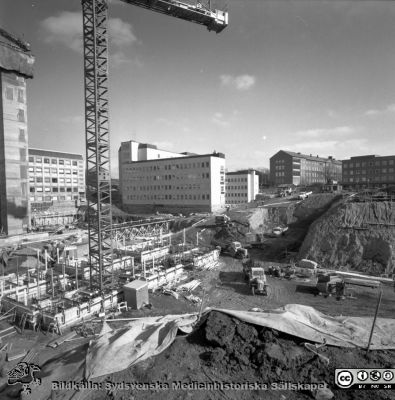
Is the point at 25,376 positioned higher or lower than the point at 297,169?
lower

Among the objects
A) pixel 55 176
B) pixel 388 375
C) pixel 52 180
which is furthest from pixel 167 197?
pixel 388 375

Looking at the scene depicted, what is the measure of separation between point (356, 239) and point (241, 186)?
44996mm

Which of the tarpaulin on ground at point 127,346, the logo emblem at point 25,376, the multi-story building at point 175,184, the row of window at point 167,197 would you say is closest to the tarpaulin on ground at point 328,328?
the tarpaulin on ground at point 127,346

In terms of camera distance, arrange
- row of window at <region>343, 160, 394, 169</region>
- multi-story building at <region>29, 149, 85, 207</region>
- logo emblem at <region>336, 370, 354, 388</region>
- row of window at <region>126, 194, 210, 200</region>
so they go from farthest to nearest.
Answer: row of window at <region>343, 160, 394, 169</region>
multi-story building at <region>29, 149, 85, 207</region>
row of window at <region>126, 194, 210, 200</region>
logo emblem at <region>336, 370, 354, 388</region>

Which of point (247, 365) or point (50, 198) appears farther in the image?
point (50, 198)

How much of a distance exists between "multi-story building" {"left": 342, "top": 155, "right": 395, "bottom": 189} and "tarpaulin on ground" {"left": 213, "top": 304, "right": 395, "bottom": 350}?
7896 cm

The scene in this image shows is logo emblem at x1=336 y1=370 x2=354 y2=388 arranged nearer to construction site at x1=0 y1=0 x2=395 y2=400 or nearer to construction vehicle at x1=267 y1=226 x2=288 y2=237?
construction site at x1=0 y1=0 x2=395 y2=400

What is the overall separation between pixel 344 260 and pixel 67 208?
214 ft

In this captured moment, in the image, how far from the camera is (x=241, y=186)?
73000mm

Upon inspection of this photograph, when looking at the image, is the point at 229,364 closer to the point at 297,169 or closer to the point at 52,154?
the point at 52,154

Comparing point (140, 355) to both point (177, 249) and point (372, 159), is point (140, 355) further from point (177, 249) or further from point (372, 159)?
point (372, 159)

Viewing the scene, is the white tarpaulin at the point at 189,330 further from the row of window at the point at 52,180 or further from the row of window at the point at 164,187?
the row of window at the point at 52,180

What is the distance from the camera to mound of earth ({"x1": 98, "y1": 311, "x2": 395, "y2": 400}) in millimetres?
6621

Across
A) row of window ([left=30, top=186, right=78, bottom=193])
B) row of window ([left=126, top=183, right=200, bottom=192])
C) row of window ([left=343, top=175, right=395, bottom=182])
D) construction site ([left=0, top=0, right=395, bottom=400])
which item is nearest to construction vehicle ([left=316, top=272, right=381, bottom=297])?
construction site ([left=0, top=0, right=395, bottom=400])
